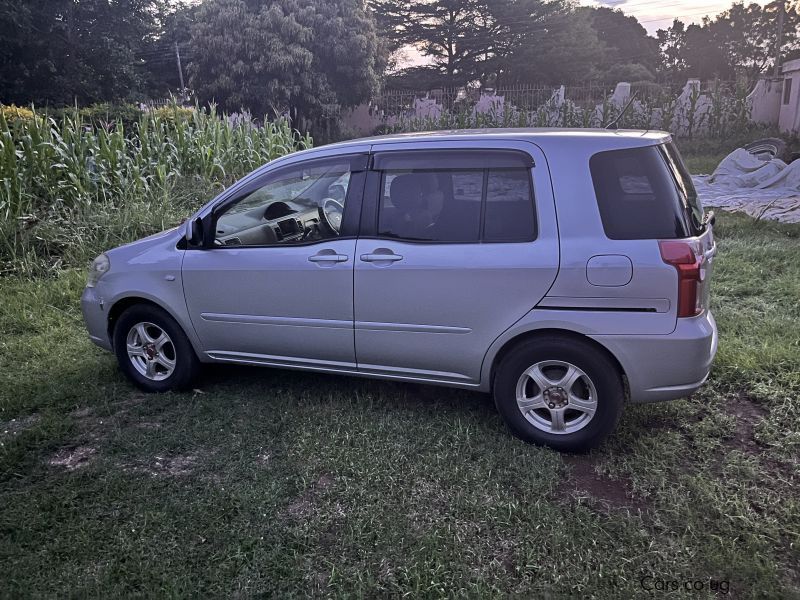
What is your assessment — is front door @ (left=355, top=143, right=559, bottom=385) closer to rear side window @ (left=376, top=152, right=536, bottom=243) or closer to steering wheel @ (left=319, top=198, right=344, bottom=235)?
rear side window @ (left=376, top=152, right=536, bottom=243)

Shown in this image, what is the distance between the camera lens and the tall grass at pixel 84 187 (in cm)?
772

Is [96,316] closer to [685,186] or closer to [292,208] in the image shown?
[292,208]

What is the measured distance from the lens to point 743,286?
6203 millimetres

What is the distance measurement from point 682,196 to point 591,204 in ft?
1.69

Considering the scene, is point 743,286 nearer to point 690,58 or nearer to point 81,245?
point 81,245

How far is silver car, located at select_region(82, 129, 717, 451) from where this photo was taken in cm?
336

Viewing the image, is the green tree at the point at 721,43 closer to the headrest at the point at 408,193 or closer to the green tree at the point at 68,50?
the green tree at the point at 68,50

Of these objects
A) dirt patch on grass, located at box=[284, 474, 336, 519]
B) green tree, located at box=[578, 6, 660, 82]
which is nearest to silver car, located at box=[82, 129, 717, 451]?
dirt patch on grass, located at box=[284, 474, 336, 519]

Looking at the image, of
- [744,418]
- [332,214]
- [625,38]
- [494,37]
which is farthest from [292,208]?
[625,38]

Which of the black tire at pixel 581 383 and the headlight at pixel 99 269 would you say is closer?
the black tire at pixel 581 383

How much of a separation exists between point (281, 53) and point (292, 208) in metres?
22.5

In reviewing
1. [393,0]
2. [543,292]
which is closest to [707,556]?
[543,292]

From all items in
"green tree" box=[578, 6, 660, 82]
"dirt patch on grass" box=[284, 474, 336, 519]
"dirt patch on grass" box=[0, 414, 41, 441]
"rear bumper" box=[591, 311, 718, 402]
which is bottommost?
"dirt patch on grass" box=[284, 474, 336, 519]

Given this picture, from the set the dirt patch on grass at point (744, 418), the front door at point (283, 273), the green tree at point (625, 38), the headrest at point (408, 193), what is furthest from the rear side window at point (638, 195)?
the green tree at point (625, 38)
